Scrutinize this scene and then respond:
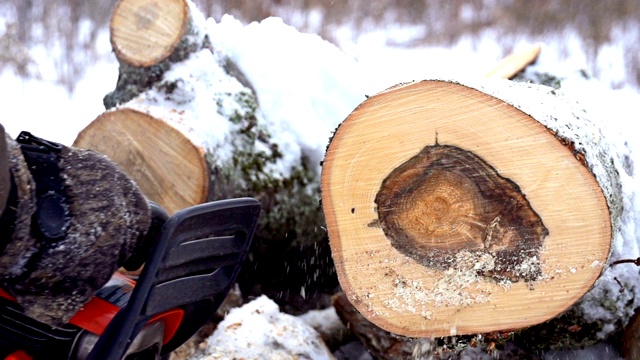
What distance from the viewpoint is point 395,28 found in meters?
8.51

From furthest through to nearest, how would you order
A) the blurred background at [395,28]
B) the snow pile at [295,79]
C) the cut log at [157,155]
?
the blurred background at [395,28] < the snow pile at [295,79] < the cut log at [157,155]

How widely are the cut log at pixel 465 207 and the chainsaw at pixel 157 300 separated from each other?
1.13ft

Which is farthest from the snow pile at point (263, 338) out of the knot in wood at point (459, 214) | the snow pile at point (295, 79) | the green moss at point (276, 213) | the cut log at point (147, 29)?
the cut log at point (147, 29)

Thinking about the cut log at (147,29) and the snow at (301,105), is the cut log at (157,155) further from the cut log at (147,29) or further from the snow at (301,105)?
the cut log at (147,29)

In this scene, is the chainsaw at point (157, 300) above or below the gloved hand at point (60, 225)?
below

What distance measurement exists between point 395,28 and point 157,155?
21.8ft

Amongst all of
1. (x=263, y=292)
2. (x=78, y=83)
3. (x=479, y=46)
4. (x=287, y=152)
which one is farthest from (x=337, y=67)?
(x=479, y=46)

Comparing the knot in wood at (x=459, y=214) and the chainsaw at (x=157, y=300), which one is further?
the knot in wood at (x=459, y=214)

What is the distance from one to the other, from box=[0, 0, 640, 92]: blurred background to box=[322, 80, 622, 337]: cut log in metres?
4.96

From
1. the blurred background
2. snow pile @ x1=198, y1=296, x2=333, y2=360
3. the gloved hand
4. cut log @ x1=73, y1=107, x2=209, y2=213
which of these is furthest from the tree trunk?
the blurred background

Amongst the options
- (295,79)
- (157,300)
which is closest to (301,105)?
(295,79)

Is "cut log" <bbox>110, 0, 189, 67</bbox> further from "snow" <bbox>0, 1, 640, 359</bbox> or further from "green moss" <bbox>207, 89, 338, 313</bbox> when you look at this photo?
"green moss" <bbox>207, 89, 338, 313</bbox>

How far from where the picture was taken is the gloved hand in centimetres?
119

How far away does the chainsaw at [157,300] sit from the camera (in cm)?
124
